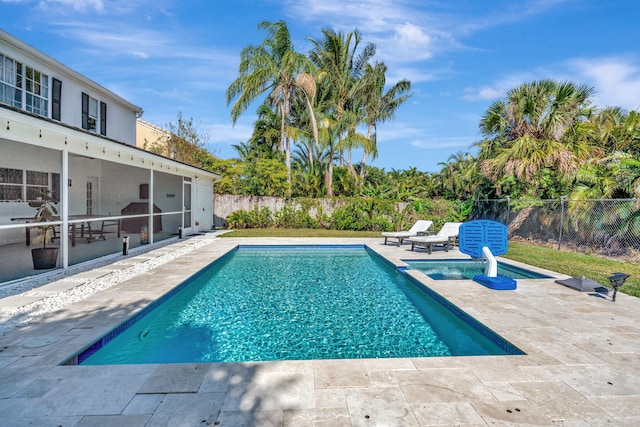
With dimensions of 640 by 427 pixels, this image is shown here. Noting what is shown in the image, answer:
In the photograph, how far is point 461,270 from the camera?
28.1 ft

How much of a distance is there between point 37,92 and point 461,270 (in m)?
13.7

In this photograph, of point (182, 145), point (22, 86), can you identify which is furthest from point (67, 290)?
point (182, 145)

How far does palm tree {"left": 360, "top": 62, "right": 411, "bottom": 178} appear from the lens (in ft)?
74.7

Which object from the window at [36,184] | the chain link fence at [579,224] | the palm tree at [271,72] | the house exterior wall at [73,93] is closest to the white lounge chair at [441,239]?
the chain link fence at [579,224]

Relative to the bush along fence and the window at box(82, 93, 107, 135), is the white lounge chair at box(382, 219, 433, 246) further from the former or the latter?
the window at box(82, 93, 107, 135)

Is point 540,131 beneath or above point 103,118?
beneath

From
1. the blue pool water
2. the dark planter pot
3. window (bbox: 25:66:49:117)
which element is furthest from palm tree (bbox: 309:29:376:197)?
the dark planter pot

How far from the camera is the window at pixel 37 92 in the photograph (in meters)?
10.0

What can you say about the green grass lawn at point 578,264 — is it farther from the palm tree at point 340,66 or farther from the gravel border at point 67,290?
the palm tree at point 340,66

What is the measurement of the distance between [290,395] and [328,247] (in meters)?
9.61

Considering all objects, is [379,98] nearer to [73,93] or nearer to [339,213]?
[339,213]

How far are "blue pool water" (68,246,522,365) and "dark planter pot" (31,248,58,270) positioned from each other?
288 centimetres

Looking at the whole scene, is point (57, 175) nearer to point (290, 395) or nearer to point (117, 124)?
point (117, 124)

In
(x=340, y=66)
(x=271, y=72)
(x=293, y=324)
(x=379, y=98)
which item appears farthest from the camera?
(x=379, y=98)
